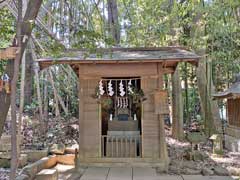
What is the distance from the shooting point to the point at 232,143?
968cm

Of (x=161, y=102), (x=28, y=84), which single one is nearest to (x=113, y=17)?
(x=28, y=84)

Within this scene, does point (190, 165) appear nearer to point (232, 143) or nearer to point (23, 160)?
point (232, 143)

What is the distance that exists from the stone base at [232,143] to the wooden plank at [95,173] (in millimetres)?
4653

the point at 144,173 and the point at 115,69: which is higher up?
the point at 115,69

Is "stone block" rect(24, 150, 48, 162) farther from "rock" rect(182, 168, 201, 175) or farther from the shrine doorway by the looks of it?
"rock" rect(182, 168, 201, 175)

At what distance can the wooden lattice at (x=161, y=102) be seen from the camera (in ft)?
21.4

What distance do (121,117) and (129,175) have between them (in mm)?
2309

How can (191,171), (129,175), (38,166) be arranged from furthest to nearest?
(191,171) → (129,175) → (38,166)

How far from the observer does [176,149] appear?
359 inches

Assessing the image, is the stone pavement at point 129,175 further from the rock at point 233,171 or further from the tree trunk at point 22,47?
the tree trunk at point 22,47

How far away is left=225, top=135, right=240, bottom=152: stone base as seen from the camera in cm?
923

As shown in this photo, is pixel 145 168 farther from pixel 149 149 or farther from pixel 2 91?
pixel 2 91

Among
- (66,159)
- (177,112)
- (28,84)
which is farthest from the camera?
(28,84)

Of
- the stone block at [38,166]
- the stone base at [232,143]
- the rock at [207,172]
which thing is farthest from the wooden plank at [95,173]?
the stone base at [232,143]
